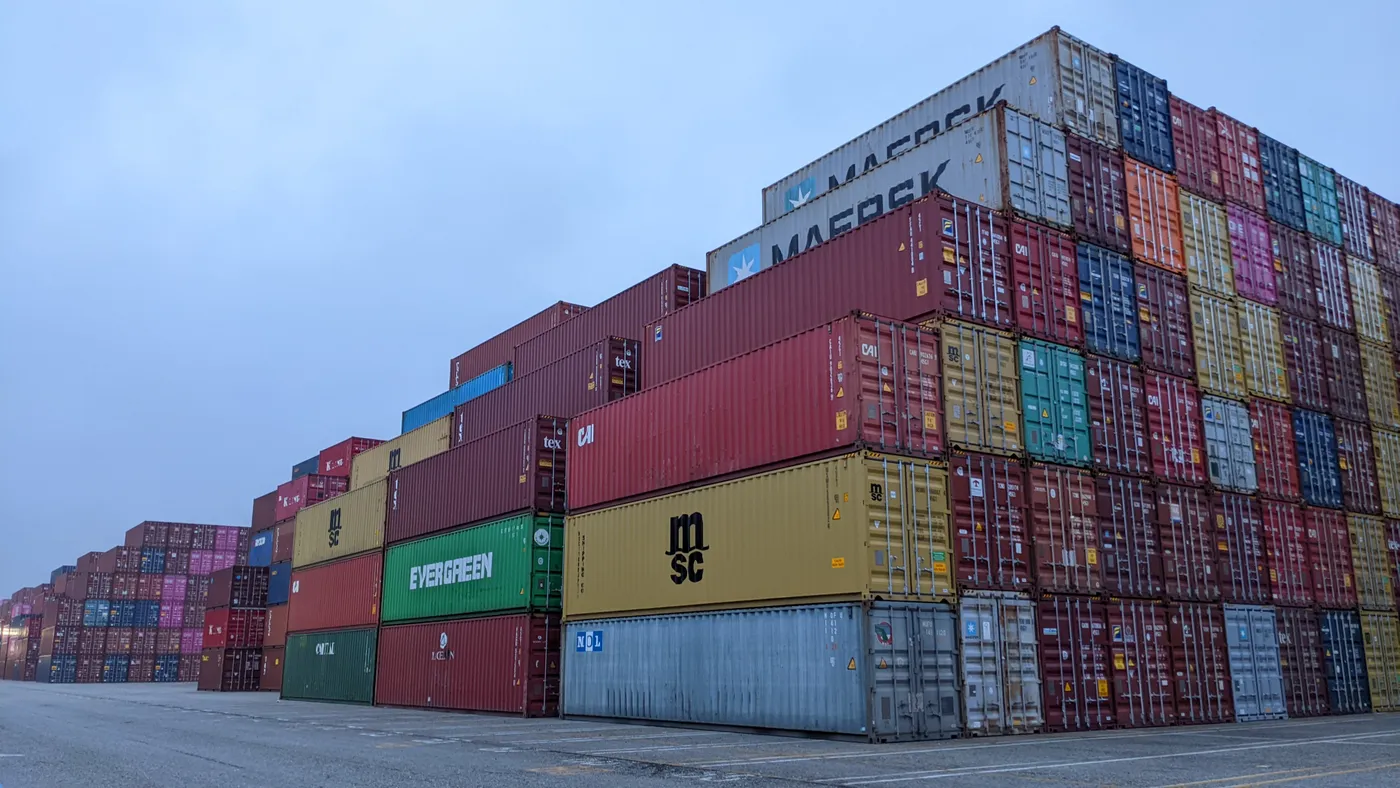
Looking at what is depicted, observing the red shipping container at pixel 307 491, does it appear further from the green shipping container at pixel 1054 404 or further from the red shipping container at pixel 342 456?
the green shipping container at pixel 1054 404

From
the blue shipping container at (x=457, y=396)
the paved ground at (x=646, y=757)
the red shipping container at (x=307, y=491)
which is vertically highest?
the blue shipping container at (x=457, y=396)

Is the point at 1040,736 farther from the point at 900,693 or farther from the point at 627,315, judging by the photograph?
the point at 627,315

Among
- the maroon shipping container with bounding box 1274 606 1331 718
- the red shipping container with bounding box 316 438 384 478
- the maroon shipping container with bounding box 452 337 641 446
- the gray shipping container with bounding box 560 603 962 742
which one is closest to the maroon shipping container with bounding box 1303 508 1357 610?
the maroon shipping container with bounding box 1274 606 1331 718

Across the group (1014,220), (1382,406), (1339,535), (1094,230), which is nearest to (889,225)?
(1014,220)

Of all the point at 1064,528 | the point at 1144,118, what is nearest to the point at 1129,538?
the point at 1064,528

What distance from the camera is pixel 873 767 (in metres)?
12.8

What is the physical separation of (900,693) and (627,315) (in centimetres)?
1778

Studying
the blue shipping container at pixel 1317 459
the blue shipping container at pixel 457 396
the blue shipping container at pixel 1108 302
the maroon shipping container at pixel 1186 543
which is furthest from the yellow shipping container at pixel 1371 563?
the blue shipping container at pixel 457 396

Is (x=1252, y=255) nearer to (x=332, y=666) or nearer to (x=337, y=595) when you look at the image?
(x=337, y=595)

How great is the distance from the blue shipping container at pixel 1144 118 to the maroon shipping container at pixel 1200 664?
37.7 ft

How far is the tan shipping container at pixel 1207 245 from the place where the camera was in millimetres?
25141

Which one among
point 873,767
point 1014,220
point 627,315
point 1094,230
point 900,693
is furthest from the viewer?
point 627,315

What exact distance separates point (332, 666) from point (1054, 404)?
28.8 m

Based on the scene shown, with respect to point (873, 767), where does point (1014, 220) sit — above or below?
above
